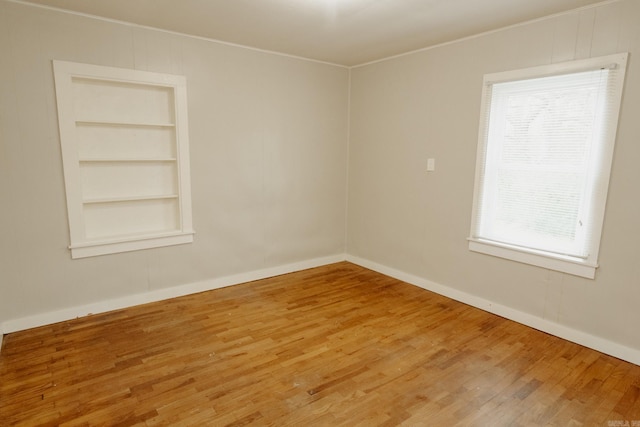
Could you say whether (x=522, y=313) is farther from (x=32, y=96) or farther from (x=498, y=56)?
(x=32, y=96)

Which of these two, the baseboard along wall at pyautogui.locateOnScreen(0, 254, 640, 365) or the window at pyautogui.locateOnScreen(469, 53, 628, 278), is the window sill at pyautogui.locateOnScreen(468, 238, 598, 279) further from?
the baseboard along wall at pyautogui.locateOnScreen(0, 254, 640, 365)

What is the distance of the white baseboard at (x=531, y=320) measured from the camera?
2605mm

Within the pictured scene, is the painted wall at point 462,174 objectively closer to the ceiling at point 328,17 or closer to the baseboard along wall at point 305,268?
the baseboard along wall at point 305,268

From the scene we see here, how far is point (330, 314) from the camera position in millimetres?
3289

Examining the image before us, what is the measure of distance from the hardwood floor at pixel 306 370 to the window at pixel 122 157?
2.39 feet

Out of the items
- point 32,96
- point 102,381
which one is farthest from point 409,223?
point 32,96

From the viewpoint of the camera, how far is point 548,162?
290 centimetres

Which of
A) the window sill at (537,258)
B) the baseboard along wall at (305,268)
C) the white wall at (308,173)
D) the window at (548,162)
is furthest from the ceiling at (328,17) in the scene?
the baseboard along wall at (305,268)

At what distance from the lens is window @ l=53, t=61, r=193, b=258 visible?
9.82 ft

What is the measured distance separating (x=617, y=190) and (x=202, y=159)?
3.41 meters

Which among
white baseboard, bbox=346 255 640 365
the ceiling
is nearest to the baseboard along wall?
white baseboard, bbox=346 255 640 365

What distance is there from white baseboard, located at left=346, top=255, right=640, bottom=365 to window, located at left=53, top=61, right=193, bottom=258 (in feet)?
7.95

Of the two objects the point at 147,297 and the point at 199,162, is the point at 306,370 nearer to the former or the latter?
the point at 147,297

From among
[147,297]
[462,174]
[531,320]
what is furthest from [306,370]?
[462,174]
